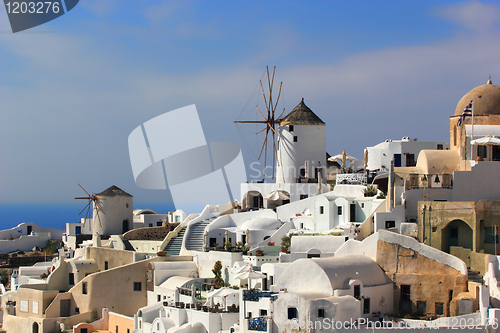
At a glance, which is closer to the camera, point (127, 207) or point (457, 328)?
point (457, 328)

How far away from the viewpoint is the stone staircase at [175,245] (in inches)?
1522

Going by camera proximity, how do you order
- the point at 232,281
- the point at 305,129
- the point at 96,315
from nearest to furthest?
the point at 232,281 < the point at 96,315 < the point at 305,129

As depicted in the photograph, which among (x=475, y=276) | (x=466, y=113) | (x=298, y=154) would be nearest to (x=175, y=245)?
(x=298, y=154)

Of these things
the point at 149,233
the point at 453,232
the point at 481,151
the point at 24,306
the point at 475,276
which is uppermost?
the point at 481,151

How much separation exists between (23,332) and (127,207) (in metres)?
13.2

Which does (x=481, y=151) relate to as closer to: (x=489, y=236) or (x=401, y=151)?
(x=489, y=236)

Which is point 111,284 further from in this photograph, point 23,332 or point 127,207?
point 127,207

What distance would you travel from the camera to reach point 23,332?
3666 cm

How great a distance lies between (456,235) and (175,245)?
55.5 feet

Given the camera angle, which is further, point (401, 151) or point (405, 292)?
point (401, 151)

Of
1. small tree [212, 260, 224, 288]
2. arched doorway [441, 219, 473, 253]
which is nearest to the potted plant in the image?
arched doorway [441, 219, 473, 253]

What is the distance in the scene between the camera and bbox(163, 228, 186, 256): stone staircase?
38.7 meters

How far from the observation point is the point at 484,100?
33438mm

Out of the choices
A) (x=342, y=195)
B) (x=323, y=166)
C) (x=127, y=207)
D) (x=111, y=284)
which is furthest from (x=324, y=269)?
(x=127, y=207)
